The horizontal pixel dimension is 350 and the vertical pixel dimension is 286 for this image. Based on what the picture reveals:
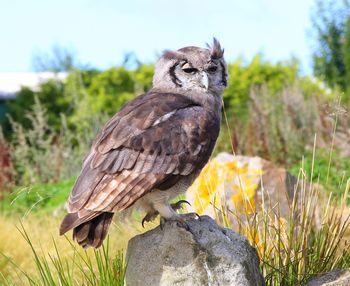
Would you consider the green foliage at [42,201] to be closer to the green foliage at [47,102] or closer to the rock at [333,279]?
the green foliage at [47,102]

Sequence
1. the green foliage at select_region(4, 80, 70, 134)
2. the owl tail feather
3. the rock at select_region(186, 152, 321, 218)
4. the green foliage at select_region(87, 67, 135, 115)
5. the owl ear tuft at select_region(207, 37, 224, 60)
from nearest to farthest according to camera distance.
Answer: the owl tail feather
the owl ear tuft at select_region(207, 37, 224, 60)
the rock at select_region(186, 152, 321, 218)
the green foliage at select_region(87, 67, 135, 115)
the green foliage at select_region(4, 80, 70, 134)

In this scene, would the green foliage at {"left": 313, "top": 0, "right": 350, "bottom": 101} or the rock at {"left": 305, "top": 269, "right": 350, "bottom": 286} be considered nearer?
the rock at {"left": 305, "top": 269, "right": 350, "bottom": 286}

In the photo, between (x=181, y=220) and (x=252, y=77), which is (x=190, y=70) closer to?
(x=181, y=220)

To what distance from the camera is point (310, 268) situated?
5047 millimetres

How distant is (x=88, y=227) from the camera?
412 centimetres

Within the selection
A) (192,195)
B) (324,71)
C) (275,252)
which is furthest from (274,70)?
(275,252)

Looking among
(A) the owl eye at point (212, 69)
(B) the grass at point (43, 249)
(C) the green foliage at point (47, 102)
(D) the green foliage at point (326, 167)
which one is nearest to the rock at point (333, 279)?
(A) the owl eye at point (212, 69)

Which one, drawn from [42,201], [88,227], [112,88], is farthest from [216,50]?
[112,88]

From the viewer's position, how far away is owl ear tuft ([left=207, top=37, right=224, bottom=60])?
4766 millimetres

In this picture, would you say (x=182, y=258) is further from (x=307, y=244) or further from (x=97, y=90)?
(x=97, y=90)

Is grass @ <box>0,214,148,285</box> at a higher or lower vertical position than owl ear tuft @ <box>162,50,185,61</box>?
lower

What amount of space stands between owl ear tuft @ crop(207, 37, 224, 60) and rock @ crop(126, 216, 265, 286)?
3.43 ft

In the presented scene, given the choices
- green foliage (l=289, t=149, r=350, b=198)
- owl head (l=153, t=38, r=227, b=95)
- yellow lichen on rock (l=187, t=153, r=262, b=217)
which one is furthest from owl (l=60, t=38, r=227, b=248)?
green foliage (l=289, t=149, r=350, b=198)

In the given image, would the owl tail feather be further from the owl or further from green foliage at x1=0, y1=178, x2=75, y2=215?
green foliage at x1=0, y1=178, x2=75, y2=215
